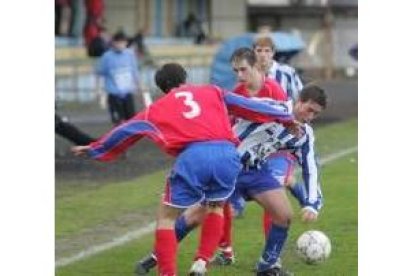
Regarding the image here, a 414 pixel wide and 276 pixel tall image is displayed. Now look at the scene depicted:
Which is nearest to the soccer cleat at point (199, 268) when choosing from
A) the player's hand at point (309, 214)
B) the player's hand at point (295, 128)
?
the player's hand at point (309, 214)

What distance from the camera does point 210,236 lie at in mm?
9094

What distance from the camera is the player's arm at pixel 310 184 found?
9.44 m

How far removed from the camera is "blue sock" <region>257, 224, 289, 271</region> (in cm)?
957

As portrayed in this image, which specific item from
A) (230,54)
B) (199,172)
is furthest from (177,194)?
(230,54)

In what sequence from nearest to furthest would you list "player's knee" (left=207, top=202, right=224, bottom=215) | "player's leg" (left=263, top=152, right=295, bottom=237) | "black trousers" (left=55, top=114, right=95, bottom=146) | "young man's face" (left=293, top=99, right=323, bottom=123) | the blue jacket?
"player's knee" (left=207, top=202, right=224, bottom=215) < "young man's face" (left=293, top=99, right=323, bottom=123) < "player's leg" (left=263, top=152, right=295, bottom=237) < "black trousers" (left=55, top=114, right=95, bottom=146) < the blue jacket

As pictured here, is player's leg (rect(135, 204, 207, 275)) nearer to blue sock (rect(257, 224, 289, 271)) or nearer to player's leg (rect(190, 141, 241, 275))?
player's leg (rect(190, 141, 241, 275))

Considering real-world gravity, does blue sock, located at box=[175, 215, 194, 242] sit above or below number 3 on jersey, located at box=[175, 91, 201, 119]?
below

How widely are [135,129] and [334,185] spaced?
22.7ft

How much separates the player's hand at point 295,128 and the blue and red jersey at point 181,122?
0.37 meters

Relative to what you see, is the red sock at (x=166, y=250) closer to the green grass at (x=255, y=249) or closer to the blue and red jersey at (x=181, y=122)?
the blue and red jersey at (x=181, y=122)

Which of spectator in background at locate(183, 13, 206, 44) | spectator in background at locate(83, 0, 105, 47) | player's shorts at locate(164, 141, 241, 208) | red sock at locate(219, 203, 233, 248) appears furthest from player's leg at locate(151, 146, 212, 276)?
spectator in background at locate(183, 13, 206, 44)

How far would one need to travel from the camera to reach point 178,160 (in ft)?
28.9
